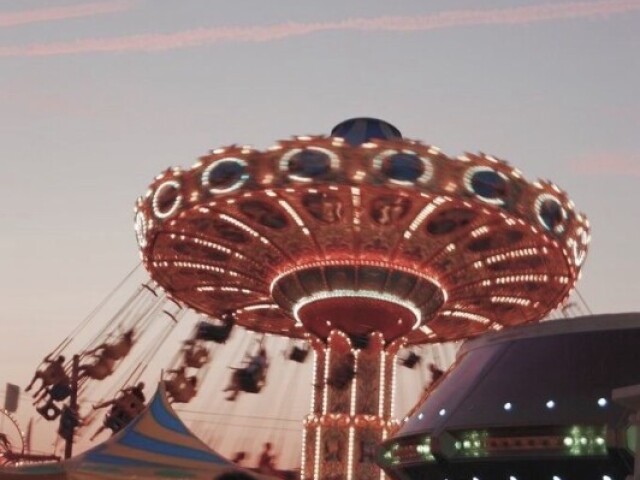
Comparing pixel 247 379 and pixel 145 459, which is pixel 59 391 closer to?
pixel 247 379

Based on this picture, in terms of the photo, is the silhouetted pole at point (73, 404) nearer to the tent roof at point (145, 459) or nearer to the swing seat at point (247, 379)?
the swing seat at point (247, 379)

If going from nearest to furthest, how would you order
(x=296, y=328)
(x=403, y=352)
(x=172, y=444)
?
1. (x=172, y=444)
2. (x=403, y=352)
3. (x=296, y=328)

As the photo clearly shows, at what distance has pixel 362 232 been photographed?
24.0 meters

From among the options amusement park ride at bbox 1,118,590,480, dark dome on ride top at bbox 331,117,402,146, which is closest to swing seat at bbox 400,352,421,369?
amusement park ride at bbox 1,118,590,480

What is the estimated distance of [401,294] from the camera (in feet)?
82.8

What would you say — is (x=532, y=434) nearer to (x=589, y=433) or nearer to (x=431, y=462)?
(x=589, y=433)

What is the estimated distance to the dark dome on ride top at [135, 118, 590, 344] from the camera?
2167cm

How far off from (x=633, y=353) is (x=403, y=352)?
45.0ft

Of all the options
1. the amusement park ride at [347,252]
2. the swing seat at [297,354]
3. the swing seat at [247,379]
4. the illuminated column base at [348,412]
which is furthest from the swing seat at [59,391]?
the swing seat at [297,354]

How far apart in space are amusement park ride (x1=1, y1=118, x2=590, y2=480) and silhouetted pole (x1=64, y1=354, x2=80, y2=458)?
5 cm

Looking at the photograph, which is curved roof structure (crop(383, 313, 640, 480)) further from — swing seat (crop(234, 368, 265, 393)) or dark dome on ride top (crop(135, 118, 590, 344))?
swing seat (crop(234, 368, 265, 393))

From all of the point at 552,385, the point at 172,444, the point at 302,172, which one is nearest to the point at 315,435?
the point at 302,172

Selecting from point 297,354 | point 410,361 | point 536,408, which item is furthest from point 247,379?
point 536,408

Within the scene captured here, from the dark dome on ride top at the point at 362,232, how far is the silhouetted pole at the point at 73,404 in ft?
9.88
